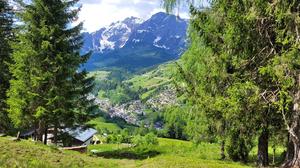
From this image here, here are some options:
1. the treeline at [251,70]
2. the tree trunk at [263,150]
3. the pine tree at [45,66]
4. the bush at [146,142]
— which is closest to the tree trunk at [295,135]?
the treeline at [251,70]

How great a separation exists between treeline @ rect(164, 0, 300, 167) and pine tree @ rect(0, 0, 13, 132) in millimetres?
25388

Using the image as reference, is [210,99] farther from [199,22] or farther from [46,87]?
[46,87]

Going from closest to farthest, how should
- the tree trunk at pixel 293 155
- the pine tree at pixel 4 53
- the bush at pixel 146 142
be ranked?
the tree trunk at pixel 293 155
the bush at pixel 146 142
the pine tree at pixel 4 53

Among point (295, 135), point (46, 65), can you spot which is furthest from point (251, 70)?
point (46, 65)

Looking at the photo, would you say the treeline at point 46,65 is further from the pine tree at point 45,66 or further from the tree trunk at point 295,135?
the tree trunk at point 295,135

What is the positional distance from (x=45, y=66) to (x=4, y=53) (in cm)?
1127

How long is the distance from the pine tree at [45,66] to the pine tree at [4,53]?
7833mm

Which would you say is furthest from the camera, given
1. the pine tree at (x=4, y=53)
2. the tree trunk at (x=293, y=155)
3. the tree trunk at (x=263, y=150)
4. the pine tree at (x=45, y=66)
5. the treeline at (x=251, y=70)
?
the pine tree at (x=4, y=53)

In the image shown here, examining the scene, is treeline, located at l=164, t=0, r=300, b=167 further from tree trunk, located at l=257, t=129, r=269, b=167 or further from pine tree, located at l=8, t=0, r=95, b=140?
pine tree, located at l=8, t=0, r=95, b=140

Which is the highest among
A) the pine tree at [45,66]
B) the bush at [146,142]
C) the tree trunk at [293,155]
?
the pine tree at [45,66]

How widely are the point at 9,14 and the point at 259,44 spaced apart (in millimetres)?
34087

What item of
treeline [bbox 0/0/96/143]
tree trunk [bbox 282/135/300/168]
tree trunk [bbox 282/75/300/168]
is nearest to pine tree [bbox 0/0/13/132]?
treeline [bbox 0/0/96/143]

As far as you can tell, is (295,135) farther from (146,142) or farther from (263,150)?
(146,142)

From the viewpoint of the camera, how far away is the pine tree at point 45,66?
104 feet
